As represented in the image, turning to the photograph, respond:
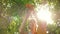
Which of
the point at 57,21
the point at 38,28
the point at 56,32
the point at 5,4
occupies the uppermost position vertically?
the point at 5,4

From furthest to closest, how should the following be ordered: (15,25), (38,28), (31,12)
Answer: (15,25) < (31,12) < (38,28)

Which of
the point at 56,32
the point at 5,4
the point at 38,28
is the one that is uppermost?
the point at 5,4

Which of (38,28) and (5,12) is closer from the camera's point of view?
(38,28)

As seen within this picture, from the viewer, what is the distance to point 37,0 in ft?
4.33

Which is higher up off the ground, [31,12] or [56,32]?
[31,12]

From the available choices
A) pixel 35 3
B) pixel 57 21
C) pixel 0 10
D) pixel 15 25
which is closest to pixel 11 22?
pixel 15 25

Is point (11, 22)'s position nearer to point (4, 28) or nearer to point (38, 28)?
point (4, 28)

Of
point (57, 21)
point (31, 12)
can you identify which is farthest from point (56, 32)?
point (31, 12)

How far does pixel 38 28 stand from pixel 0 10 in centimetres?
73

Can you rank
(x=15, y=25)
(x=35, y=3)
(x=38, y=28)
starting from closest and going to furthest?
(x=38, y=28) < (x=35, y=3) < (x=15, y=25)

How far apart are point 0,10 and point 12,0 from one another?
0.17 m

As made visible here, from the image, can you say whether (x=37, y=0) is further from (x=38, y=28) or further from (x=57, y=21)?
(x=38, y=28)

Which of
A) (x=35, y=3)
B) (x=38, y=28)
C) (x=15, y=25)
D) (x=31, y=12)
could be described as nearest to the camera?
(x=38, y=28)

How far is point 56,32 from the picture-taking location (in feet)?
4.83
